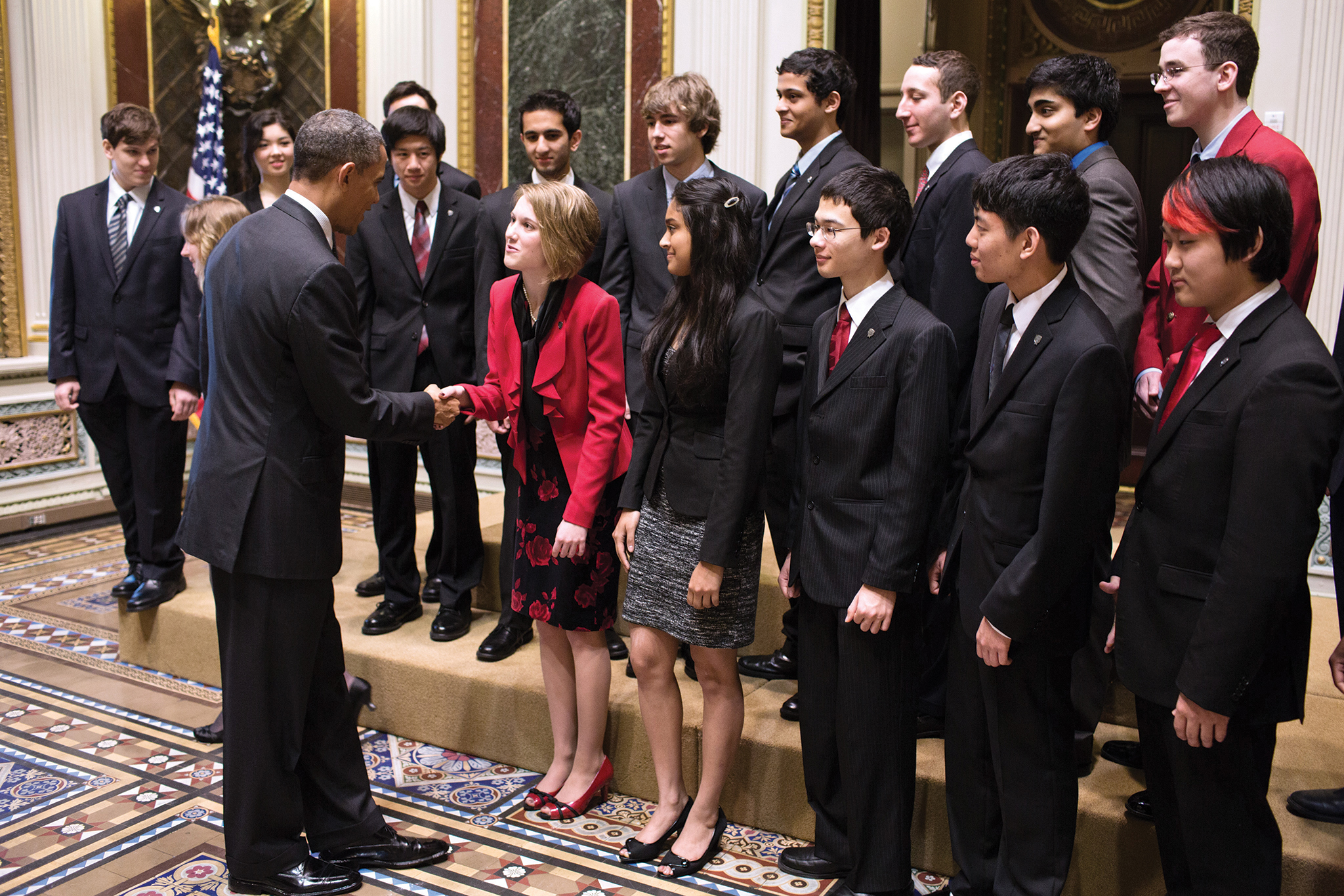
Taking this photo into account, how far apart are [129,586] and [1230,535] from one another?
3894mm

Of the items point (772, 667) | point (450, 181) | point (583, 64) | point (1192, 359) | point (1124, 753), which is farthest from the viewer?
point (583, 64)

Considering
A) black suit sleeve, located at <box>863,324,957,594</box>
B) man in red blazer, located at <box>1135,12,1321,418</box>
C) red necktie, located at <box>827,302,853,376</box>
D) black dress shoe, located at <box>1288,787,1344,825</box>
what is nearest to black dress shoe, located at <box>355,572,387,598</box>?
red necktie, located at <box>827,302,853,376</box>

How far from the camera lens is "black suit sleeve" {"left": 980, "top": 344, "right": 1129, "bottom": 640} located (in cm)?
205

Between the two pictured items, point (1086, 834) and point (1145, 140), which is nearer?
point (1086, 834)

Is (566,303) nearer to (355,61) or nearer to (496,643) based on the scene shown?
(496,643)

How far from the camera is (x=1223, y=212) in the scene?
1930 mm

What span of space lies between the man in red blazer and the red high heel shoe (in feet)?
5.56

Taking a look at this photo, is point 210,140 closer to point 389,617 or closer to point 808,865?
point 389,617

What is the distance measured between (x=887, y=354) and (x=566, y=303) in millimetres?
910

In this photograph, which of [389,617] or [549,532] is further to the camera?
[389,617]

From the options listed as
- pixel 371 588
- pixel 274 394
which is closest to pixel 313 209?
pixel 274 394

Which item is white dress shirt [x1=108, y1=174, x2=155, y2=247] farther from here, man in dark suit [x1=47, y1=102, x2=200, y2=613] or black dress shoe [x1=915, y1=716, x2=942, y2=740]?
black dress shoe [x1=915, y1=716, x2=942, y2=740]

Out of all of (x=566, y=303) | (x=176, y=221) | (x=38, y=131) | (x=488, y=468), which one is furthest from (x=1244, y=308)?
(x=38, y=131)

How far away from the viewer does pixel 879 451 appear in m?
2.38
